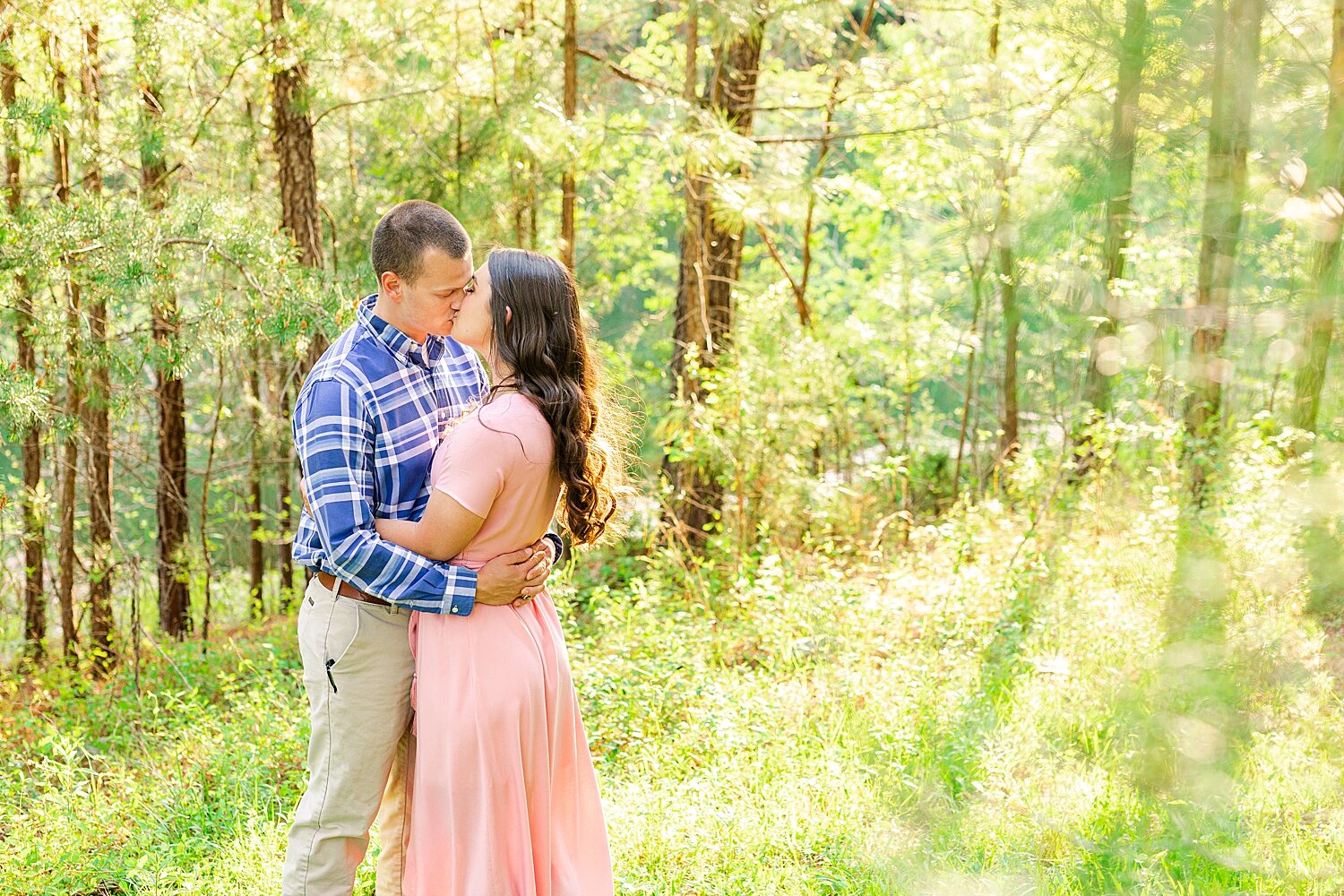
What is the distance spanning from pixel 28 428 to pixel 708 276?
4.05 metres

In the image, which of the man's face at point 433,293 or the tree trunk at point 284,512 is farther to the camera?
the tree trunk at point 284,512

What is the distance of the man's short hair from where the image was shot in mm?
2383

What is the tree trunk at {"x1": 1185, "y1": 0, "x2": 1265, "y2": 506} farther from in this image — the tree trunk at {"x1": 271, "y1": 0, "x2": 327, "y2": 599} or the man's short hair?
the tree trunk at {"x1": 271, "y1": 0, "x2": 327, "y2": 599}

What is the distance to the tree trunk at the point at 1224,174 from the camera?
148 cm

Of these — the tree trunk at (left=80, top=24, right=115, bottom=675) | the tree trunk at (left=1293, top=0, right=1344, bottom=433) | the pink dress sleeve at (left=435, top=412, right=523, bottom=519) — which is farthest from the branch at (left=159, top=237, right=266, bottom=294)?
the tree trunk at (left=1293, top=0, right=1344, bottom=433)

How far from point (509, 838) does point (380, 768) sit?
381 mm

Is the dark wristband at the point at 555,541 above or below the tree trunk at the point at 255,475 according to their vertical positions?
above

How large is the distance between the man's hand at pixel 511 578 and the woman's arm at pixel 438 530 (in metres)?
0.09

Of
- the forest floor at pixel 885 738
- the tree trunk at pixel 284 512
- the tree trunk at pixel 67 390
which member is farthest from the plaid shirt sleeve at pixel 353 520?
the tree trunk at pixel 284 512

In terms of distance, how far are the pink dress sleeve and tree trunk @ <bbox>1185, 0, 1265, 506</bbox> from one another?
135cm

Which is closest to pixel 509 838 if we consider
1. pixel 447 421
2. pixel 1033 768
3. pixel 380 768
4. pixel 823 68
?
pixel 380 768

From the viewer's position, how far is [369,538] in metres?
2.21

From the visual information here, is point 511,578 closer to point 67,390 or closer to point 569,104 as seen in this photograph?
point 569,104

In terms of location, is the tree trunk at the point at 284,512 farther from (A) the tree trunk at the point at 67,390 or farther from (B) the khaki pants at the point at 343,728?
(B) the khaki pants at the point at 343,728
